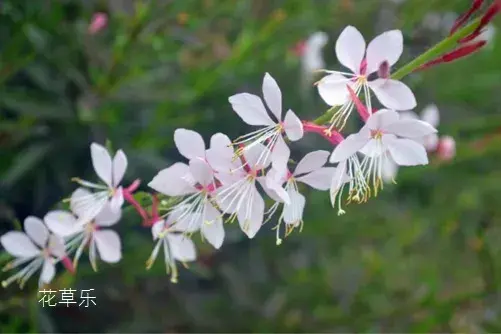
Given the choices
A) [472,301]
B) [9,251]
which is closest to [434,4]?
[472,301]

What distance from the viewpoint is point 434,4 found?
949 mm

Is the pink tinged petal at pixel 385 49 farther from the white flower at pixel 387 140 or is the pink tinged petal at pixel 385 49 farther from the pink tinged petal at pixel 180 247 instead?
the pink tinged petal at pixel 180 247

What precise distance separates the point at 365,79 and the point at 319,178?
2.8 inches

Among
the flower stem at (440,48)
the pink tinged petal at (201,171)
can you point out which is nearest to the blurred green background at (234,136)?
the pink tinged petal at (201,171)

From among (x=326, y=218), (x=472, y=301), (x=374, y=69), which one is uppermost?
(x=374, y=69)

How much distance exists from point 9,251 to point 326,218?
48 cm

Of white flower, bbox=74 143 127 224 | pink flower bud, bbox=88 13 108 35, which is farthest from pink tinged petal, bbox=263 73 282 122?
pink flower bud, bbox=88 13 108 35

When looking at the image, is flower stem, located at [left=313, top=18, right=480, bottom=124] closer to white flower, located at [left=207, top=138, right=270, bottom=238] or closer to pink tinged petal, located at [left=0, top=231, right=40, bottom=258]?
white flower, located at [left=207, top=138, right=270, bottom=238]

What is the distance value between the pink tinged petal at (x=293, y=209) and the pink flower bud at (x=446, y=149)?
0.50 metres

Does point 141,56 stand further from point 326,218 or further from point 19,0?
point 326,218

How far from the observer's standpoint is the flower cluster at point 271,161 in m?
0.37

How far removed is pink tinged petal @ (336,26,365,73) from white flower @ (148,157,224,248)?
0.11m

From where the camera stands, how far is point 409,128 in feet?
1.21

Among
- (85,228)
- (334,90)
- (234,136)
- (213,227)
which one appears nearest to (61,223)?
(85,228)
